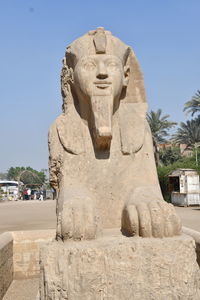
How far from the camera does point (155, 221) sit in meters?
1.94

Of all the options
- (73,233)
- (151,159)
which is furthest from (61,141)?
(73,233)

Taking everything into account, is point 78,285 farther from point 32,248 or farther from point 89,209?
point 32,248

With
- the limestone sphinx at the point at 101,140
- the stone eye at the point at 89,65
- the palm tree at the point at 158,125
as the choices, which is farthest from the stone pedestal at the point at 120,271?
the palm tree at the point at 158,125

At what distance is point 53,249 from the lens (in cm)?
182

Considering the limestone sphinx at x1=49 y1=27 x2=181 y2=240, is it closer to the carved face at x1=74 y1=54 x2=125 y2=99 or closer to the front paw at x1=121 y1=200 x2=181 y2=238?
the carved face at x1=74 y1=54 x2=125 y2=99

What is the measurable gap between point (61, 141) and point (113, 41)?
90 cm

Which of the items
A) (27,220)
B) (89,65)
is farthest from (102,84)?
(27,220)

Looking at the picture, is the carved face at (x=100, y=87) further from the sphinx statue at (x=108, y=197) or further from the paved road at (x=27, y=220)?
the paved road at (x=27, y=220)

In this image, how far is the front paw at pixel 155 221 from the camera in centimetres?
194

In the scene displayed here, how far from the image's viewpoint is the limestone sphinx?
7.95 feet

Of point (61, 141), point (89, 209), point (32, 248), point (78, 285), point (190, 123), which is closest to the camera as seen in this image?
point (78, 285)

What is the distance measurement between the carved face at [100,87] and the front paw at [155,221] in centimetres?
64

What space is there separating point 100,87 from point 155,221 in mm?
1054

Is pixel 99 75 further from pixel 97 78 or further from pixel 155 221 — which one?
pixel 155 221
